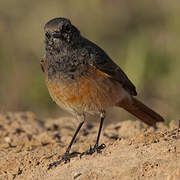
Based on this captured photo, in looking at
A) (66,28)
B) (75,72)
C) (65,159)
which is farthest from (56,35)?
(65,159)

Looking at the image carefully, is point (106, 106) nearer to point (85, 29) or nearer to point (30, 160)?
point (30, 160)

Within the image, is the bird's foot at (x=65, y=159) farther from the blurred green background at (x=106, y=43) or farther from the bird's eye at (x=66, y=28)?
the blurred green background at (x=106, y=43)

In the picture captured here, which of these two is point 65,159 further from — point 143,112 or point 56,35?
point 143,112

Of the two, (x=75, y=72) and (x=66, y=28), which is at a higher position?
(x=66, y=28)

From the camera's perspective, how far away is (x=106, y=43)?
13.7 metres

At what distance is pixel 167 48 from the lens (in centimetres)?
1231

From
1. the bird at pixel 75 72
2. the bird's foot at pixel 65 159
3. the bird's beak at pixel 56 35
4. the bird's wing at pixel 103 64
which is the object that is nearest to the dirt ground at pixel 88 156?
the bird's foot at pixel 65 159

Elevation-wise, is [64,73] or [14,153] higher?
[64,73]

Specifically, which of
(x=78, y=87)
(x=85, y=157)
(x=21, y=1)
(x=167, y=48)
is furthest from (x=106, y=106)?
(x=21, y=1)

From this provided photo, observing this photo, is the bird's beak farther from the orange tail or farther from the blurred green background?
the blurred green background

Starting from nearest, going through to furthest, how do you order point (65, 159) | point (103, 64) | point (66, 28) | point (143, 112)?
point (65, 159) < point (66, 28) < point (103, 64) < point (143, 112)

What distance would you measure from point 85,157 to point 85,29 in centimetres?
706

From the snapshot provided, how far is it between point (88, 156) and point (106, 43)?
6936 mm

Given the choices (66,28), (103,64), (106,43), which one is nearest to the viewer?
(66,28)
